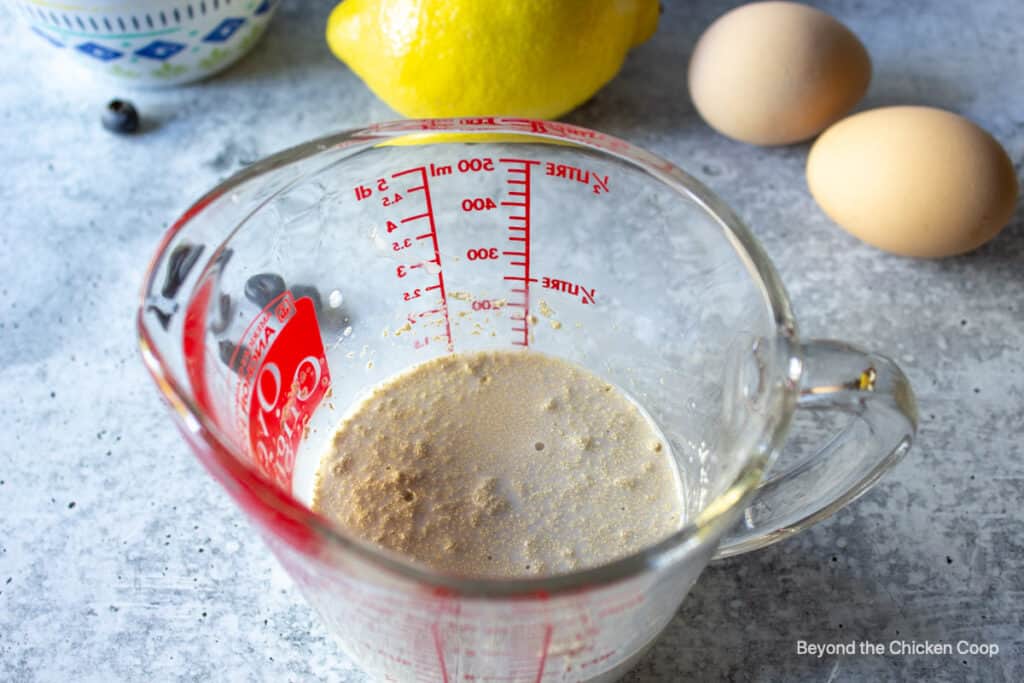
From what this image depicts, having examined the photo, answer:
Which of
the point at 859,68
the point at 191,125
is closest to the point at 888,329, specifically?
the point at 859,68

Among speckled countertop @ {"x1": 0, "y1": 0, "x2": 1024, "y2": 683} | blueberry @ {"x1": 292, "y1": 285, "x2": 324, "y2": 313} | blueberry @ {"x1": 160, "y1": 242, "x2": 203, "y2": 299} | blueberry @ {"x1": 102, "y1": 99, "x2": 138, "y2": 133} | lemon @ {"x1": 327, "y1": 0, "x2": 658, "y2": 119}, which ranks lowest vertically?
speckled countertop @ {"x1": 0, "y1": 0, "x2": 1024, "y2": 683}

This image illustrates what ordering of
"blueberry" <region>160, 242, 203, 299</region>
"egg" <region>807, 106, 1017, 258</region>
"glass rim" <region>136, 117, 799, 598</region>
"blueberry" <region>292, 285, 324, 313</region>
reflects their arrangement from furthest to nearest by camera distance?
"egg" <region>807, 106, 1017, 258</region> < "blueberry" <region>292, 285, 324, 313</region> < "blueberry" <region>160, 242, 203, 299</region> < "glass rim" <region>136, 117, 799, 598</region>

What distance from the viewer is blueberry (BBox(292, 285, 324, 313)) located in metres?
0.70

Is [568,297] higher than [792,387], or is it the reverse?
[792,387]

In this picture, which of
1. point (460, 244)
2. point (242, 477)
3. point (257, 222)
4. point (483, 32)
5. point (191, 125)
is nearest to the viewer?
point (242, 477)

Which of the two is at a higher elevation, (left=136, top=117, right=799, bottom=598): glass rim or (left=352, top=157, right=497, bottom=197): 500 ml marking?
(left=136, top=117, right=799, bottom=598): glass rim

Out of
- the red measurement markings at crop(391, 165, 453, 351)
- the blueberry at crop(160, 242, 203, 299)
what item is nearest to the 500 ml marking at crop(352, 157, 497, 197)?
the red measurement markings at crop(391, 165, 453, 351)

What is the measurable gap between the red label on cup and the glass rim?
8cm

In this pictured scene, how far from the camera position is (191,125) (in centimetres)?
104

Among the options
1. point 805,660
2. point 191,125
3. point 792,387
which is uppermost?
point 792,387

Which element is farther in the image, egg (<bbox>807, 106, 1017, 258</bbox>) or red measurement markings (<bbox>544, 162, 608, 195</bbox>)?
egg (<bbox>807, 106, 1017, 258</bbox>)

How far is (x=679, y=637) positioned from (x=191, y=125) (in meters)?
0.70

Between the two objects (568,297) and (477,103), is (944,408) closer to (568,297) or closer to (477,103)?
(568,297)

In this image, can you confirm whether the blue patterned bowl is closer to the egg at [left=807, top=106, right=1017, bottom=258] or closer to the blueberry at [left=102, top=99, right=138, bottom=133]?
the blueberry at [left=102, top=99, right=138, bottom=133]
